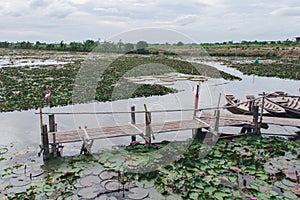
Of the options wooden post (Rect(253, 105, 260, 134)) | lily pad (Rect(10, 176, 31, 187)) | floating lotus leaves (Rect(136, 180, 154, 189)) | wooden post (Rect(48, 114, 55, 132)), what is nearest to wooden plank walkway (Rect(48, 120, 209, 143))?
wooden post (Rect(48, 114, 55, 132))

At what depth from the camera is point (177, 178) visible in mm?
4984

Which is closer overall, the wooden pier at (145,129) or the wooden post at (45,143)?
the wooden post at (45,143)

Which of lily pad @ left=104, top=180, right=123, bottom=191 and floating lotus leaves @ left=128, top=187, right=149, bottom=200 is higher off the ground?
lily pad @ left=104, top=180, right=123, bottom=191

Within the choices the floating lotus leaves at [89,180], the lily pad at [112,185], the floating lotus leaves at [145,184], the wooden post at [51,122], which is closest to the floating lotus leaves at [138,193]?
the floating lotus leaves at [145,184]

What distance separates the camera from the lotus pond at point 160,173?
4.55 m

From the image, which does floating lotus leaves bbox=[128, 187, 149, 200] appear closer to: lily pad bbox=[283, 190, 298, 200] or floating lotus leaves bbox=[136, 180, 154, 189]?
floating lotus leaves bbox=[136, 180, 154, 189]

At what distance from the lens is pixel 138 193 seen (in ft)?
15.0

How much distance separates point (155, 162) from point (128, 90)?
8.69m

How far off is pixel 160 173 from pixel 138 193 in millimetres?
741

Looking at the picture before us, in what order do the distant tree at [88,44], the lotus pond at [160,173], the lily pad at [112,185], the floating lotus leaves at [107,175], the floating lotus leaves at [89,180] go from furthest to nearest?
1. the distant tree at [88,44]
2. the floating lotus leaves at [107,175]
3. the floating lotus leaves at [89,180]
4. the lily pad at [112,185]
5. the lotus pond at [160,173]

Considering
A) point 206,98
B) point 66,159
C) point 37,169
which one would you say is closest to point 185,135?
point 66,159

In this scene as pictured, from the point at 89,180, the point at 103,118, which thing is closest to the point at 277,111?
the point at 103,118

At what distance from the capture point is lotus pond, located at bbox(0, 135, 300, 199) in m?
4.55

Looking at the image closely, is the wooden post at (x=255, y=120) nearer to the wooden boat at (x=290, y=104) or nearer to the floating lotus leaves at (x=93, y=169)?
the wooden boat at (x=290, y=104)
